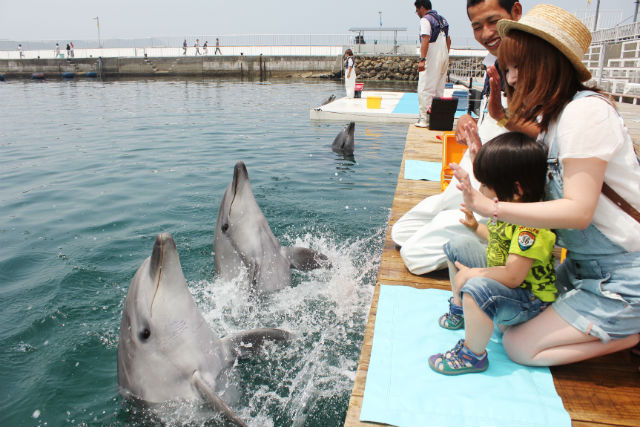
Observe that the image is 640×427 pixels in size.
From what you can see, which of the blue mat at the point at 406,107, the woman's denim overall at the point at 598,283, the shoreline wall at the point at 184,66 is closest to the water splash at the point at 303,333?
the woman's denim overall at the point at 598,283

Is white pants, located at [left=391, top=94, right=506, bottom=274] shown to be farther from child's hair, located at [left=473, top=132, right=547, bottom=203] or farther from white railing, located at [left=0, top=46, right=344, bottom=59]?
white railing, located at [left=0, top=46, right=344, bottom=59]

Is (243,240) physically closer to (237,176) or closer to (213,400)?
(237,176)

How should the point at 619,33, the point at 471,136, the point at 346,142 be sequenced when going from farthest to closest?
the point at 619,33 < the point at 346,142 < the point at 471,136

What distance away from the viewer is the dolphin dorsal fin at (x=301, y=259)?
4469 millimetres

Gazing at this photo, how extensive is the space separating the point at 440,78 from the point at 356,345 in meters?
7.72

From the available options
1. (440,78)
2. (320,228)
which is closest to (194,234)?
(320,228)

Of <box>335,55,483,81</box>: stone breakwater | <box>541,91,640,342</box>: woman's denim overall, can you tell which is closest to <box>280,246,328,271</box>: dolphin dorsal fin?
<box>541,91,640,342</box>: woman's denim overall

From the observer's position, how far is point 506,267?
7.40 ft

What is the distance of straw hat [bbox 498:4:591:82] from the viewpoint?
6.59 feet

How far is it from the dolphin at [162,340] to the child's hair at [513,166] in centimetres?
179

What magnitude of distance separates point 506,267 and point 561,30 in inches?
42.8

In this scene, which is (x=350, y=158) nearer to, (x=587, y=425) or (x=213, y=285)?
(x=213, y=285)

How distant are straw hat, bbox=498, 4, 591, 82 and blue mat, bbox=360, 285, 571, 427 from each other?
4.85 feet

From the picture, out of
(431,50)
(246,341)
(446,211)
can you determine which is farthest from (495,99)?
(431,50)
